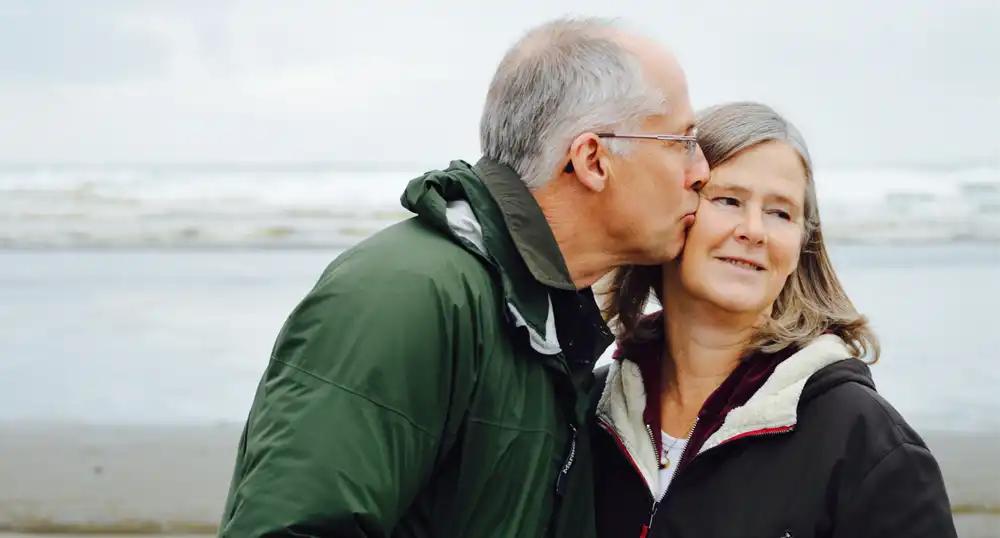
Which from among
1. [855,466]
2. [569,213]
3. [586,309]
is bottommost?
[855,466]

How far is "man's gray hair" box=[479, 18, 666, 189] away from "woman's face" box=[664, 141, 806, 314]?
0.20 m

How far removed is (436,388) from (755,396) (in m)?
0.53

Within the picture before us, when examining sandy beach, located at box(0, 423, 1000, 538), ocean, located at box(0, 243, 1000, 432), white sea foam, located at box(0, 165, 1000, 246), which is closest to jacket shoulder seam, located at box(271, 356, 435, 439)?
sandy beach, located at box(0, 423, 1000, 538)

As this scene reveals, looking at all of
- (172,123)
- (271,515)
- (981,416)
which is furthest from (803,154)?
(172,123)

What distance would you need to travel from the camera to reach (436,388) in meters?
1.71

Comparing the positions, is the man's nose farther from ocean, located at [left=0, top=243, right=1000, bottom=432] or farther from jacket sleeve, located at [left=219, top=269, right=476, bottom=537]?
ocean, located at [left=0, top=243, right=1000, bottom=432]

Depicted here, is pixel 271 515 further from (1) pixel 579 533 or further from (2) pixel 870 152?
(2) pixel 870 152

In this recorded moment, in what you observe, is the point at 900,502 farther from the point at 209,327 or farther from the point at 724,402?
the point at 209,327

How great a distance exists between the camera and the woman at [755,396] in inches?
70.8

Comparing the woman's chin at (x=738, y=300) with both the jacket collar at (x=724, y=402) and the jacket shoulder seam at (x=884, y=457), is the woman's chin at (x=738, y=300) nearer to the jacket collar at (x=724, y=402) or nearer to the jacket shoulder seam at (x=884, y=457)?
the jacket collar at (x=724, y=402)

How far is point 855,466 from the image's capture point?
1.80 meters

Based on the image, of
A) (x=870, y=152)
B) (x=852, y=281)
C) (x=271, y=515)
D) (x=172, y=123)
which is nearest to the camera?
(x=271, y=515)

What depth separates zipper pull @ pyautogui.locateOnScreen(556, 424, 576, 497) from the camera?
1875 millimetres

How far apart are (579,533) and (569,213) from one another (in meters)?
0.49
